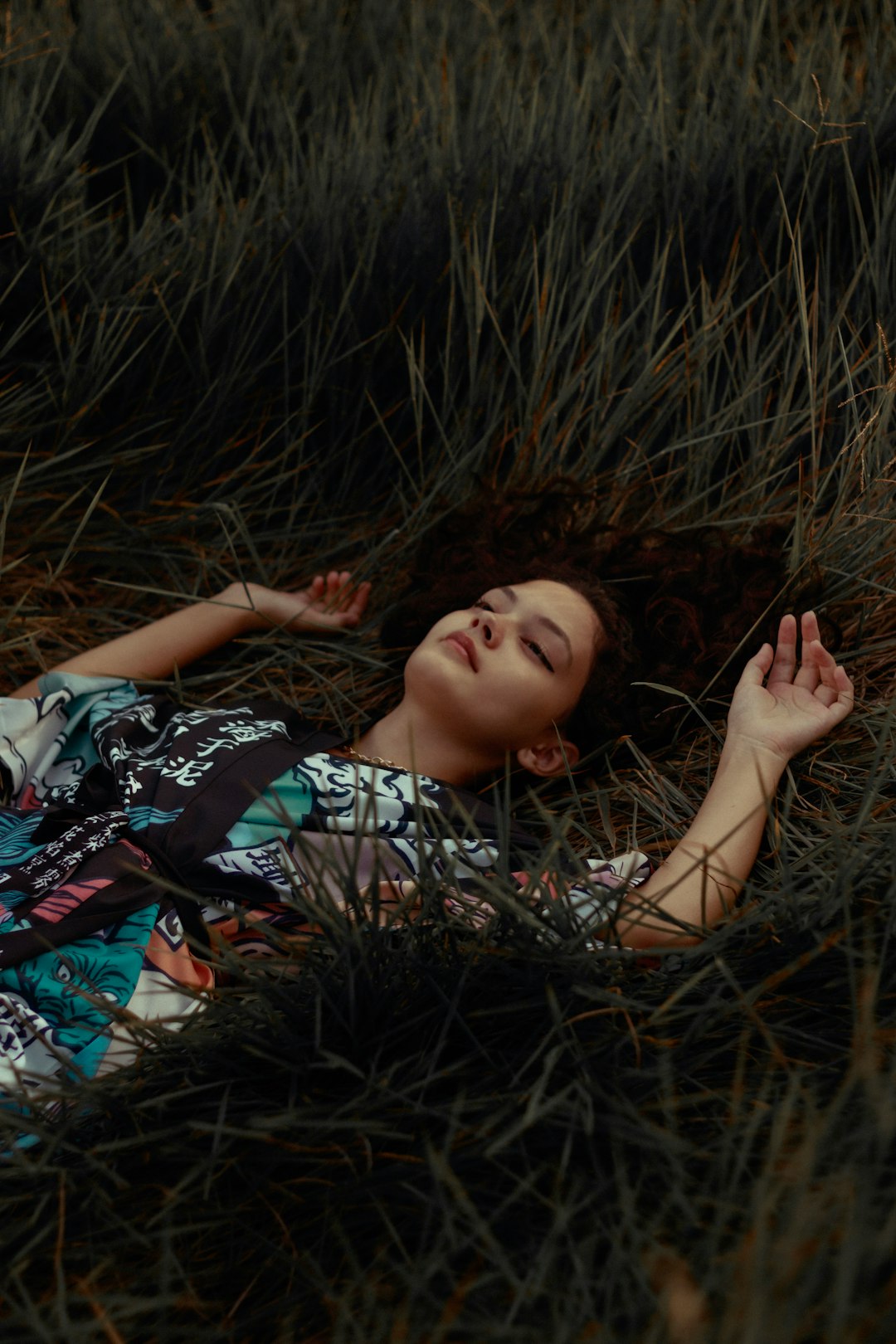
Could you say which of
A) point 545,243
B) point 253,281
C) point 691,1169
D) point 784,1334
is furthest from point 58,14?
point 784,1334

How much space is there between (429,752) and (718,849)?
1.67ft

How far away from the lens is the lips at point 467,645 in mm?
1646

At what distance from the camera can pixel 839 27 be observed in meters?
2.49

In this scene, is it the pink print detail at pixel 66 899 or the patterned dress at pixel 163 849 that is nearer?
the patterned dress at pixel 163 849

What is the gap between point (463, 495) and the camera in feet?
6.82

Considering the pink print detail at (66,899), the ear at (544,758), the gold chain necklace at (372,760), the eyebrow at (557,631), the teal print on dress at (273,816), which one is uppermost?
the eyebrow at (557,631)

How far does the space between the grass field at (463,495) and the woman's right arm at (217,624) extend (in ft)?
0.21

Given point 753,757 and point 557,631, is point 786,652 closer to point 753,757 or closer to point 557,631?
point 753,757

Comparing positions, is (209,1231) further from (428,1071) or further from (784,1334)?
(784,1334)

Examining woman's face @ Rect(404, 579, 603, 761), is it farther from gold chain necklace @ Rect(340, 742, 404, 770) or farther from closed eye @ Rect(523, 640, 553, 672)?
gold chain necklace @ Rect(340, 742, 404, 770)

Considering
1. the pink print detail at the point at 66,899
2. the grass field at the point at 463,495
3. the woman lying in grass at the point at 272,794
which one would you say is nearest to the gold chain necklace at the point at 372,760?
the woman lying in grass at the point at 272,794

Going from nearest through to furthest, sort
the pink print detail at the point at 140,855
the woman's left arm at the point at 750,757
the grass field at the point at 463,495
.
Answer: the grass field at the point at 463,495 < the woman's left arm at the point at 750,757 < the pink print detail at the point at 140,855

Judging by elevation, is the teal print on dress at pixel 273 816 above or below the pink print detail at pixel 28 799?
above

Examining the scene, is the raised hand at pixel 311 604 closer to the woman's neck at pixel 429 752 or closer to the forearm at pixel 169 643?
the forearm at pixel 169 643
